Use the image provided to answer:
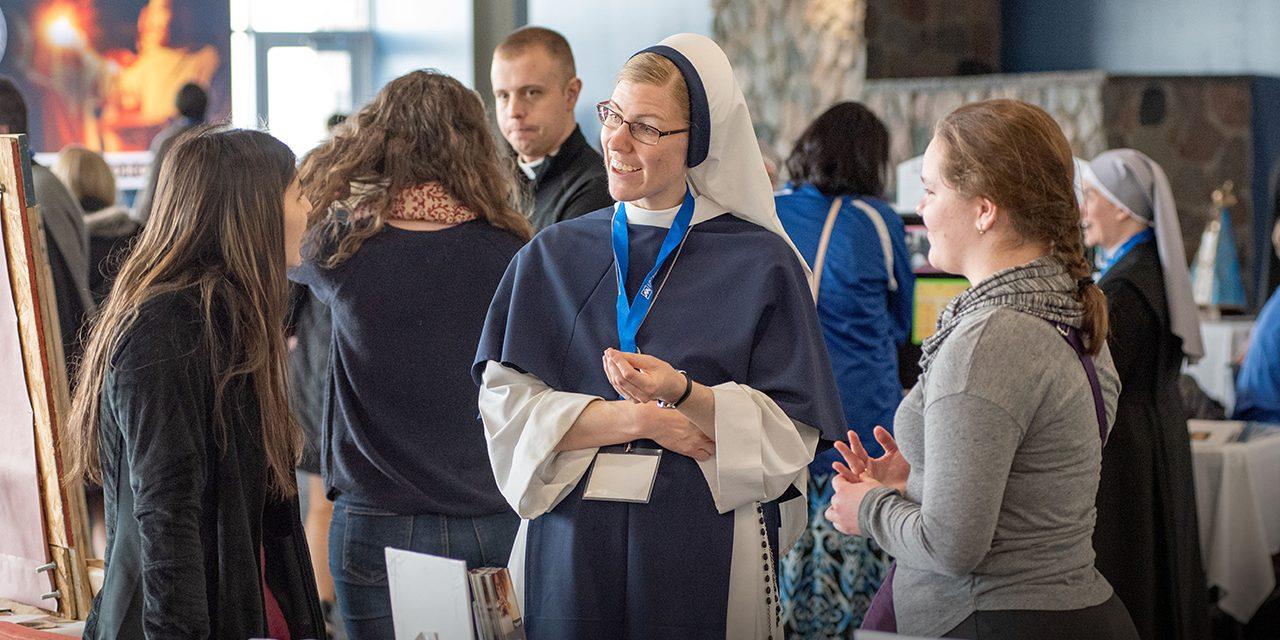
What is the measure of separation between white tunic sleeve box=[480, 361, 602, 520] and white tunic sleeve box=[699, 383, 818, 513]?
7.2 inches

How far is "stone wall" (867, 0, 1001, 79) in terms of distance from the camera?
324 inches

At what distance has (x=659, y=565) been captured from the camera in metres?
1.87

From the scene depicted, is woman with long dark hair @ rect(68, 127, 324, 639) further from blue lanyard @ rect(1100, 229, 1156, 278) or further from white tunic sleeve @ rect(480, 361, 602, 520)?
blue lanyard @ rect(1100, 229, 1156, 278)

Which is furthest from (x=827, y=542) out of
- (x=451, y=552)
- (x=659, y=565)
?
(x=659, y=565)

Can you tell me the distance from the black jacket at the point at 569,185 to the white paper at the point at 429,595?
64.3 inches

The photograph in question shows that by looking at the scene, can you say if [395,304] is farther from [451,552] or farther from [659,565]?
[659,565]

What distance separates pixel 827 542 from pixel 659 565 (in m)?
1.81

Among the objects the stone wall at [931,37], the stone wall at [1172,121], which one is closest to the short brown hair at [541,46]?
the stone wall at [1172,121]

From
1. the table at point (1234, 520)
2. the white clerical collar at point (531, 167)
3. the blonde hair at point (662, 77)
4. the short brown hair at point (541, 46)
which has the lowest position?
the table at point (1234, 520)

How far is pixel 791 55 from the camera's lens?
824 centimetres

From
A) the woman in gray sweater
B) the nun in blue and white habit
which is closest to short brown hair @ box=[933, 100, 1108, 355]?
the woman in gray sweater

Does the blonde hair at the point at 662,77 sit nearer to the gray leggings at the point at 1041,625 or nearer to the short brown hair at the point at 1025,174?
the short brown hair at the point at 1025,174

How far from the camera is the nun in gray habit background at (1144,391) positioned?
3285 millimetres

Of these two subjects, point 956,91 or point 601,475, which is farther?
point 956,91
